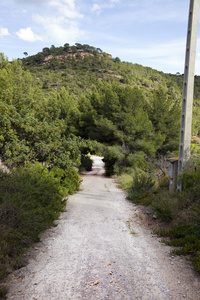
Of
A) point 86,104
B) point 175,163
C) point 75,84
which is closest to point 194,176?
point 175,163

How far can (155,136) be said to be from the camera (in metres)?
23.0

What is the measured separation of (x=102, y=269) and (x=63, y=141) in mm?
7556

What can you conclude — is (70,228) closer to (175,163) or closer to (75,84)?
(175,163)

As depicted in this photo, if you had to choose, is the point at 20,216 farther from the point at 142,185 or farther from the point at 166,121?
the point at 166,121

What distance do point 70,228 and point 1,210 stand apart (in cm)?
221

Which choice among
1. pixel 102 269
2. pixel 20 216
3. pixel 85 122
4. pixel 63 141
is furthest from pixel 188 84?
pixel 85 122

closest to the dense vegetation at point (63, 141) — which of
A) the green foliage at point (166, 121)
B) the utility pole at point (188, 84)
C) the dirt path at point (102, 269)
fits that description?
the green foliage at point (166, 121)

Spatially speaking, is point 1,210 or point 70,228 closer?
point 1,210

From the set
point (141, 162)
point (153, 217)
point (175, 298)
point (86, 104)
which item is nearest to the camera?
point (175, 298)

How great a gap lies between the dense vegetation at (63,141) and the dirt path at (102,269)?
1.30ft

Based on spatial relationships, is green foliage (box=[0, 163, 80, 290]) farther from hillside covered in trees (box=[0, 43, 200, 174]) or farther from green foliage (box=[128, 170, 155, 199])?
green foliage (box=[128, 170, 155, 199])

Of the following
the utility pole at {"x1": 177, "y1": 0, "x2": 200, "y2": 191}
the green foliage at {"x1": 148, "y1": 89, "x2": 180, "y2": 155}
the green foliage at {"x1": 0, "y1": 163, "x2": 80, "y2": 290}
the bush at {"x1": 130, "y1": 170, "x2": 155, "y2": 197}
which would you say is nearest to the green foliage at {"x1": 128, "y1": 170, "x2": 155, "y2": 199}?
the bush at {"x1": 130, "y1": 170, "x2": 155, "y2": 197}

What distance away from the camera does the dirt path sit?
3029 millimetres

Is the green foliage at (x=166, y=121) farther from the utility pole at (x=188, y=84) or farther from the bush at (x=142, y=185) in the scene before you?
the utility pole at (x=188, y=84)
